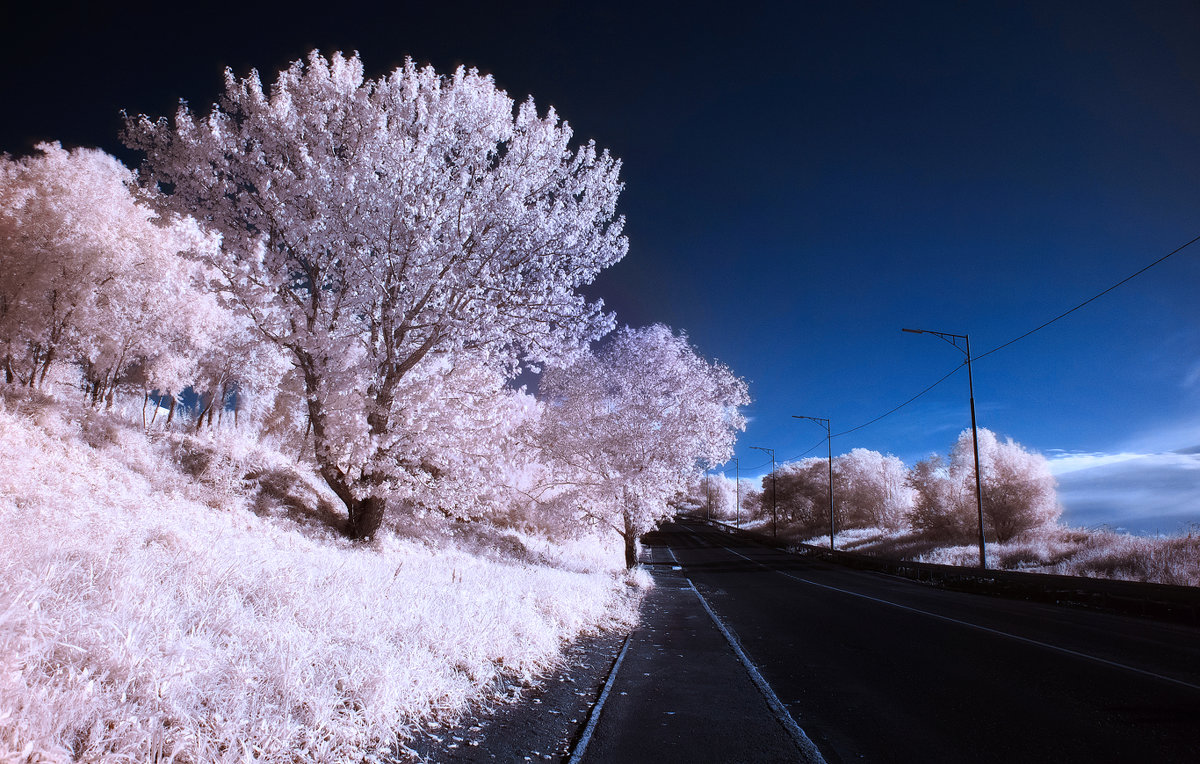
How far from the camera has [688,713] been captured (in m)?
5.69

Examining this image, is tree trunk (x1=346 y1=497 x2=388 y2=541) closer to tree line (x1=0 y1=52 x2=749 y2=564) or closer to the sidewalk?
Result: tree line (x1=0 y1=52 x2=749 y2=564)

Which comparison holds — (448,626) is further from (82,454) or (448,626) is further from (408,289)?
(82,454)

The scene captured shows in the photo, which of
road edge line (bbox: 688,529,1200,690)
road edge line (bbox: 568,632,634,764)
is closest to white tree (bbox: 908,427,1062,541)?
road edge line (bbox: 688,529,1200,690)

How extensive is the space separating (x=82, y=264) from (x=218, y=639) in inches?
829

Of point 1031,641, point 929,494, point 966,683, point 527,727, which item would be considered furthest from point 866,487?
point 527,727

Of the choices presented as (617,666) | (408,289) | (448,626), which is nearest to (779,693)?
(617,666)

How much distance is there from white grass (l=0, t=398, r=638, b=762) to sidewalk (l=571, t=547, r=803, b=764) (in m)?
1.28

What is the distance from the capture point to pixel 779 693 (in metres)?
6.63

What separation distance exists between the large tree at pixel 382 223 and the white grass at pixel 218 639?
4.19m

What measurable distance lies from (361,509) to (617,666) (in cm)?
841

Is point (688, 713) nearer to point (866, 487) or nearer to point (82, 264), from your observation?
point (82, 264)

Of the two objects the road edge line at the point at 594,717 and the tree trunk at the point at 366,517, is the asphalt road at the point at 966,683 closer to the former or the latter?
the road edge line at the point at 594,717

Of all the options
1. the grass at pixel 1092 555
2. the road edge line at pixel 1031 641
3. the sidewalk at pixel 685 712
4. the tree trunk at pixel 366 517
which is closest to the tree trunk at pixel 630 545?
the road edge line at pixel 1031 641

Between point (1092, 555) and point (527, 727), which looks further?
point (1092, 555)
